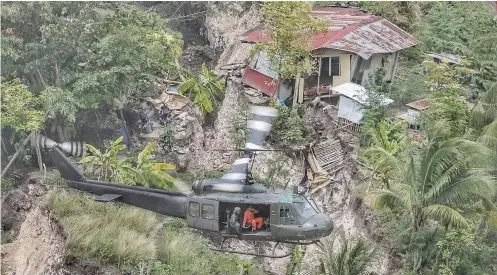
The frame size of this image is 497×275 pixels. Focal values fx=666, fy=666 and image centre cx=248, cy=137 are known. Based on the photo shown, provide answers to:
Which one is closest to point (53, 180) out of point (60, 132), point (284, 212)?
point (60, 132)

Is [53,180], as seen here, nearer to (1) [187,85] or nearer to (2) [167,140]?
(2) [167,140]

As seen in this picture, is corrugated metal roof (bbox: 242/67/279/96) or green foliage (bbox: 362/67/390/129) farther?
corrugated metal roof (bbox: 242/67/279/96)

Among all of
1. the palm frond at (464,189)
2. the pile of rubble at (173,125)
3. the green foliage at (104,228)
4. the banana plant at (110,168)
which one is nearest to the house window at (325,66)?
the pile of rubble at (173,125)

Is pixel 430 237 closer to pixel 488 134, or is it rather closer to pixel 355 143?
pixel 488 134

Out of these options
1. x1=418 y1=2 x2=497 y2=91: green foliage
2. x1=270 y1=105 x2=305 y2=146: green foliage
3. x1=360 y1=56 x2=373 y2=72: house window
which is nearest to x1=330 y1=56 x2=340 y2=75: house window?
x1=360 y1=56 x2=373 y2=72: house window

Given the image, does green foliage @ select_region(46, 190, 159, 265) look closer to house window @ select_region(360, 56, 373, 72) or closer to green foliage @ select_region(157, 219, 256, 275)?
green foliage @ select_region(157, 219, 256, 275)

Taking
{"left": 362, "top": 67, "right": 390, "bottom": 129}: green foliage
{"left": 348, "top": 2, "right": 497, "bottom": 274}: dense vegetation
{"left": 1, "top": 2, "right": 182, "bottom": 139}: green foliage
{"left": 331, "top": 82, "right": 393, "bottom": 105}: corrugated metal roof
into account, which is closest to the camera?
{"left": 348, "top": 2, "right": 497, "bottom": 274}: dense vegetation

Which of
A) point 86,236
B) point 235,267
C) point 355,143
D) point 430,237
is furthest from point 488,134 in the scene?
point 86,236
